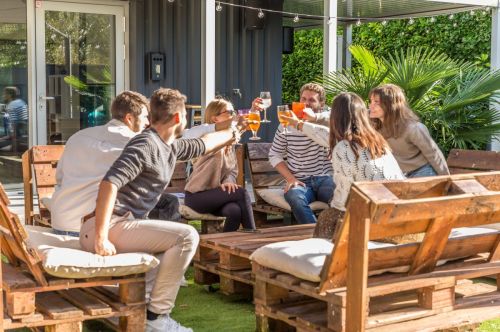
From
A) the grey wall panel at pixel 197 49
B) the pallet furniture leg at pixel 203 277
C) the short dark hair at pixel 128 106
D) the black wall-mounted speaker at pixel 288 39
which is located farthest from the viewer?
the black wall-mounted speaker at pixel 288 39

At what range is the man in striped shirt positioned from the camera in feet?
23.0

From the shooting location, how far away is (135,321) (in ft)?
14.8

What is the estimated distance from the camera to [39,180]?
699 cm

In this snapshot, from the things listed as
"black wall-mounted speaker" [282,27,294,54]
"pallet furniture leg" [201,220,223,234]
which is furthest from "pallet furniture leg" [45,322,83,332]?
"black wall-mounted speaker" [282,27,294,54]

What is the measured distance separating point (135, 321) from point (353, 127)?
5.64 feet

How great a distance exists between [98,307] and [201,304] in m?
1.32

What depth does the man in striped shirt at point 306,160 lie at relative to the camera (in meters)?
7.01

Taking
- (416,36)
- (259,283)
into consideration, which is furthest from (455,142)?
(416,36)

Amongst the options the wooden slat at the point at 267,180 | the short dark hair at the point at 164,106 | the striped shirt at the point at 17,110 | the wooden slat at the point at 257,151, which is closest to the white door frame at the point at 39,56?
the striped shirt at the point at 17,110

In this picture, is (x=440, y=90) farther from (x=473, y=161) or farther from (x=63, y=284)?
(x=63, y=284)

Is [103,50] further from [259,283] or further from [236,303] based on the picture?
[259,283]

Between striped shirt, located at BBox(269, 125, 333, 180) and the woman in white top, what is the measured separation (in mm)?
1875

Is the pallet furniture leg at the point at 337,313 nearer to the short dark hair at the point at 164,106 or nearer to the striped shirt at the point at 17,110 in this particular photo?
the short dark hair at the point at 164,106

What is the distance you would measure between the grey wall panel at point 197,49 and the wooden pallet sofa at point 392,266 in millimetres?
7401
